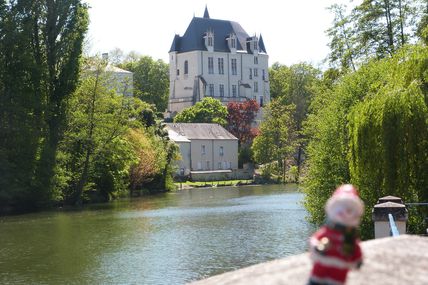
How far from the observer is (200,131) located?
89.6m

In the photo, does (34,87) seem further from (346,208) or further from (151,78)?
(151,78)

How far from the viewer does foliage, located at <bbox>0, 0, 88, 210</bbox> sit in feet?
145

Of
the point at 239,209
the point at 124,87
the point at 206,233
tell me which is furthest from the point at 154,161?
the point at 206,233

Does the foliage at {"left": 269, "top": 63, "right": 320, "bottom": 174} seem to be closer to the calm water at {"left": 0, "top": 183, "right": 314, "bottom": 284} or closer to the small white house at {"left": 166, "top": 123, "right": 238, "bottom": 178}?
the small white house at {"left": 166, "top": 123, "right": 238, "bottom": 178}

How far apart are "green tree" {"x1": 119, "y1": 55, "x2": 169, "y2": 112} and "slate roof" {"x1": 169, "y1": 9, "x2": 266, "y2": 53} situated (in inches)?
244

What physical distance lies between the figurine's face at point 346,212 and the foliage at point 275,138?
254 ft

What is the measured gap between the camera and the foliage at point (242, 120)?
100188mm

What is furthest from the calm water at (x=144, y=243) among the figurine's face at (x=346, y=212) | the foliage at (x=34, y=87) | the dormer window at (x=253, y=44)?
the dormer window at (x=253, y=44)

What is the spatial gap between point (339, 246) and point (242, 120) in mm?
96726

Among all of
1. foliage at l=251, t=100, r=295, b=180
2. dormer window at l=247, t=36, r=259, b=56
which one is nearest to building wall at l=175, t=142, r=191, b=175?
foliage at l=251, t=100, r=295, b=180

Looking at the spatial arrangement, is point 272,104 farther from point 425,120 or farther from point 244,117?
point 425,120

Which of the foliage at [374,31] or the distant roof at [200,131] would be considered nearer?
the foliage at [374,31]

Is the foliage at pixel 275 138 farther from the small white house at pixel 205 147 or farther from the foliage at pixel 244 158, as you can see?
the foliage at pixel 244 158

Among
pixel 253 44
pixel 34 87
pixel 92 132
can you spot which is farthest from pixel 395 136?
pixel 253 44
